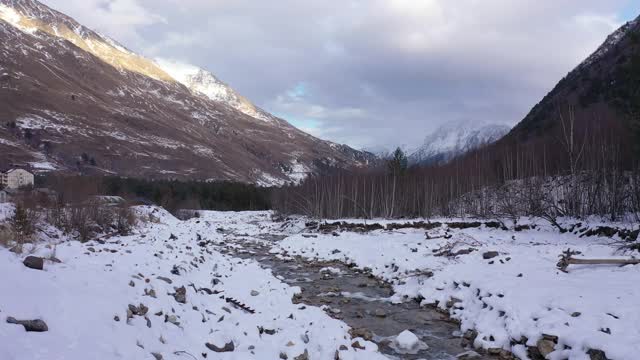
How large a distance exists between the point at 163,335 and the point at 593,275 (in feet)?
37.4

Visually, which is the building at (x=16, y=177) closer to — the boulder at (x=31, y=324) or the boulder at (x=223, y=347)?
the boulder at (x=223, y=347)

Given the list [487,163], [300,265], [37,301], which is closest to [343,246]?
[300,265]

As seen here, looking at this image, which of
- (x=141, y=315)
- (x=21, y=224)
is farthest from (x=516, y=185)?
(x=141, y=315)

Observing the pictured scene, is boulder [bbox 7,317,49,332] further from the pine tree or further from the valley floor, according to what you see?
the pine tree

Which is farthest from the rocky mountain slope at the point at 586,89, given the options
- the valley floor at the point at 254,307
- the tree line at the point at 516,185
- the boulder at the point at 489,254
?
the valley floor at the point at 254,307

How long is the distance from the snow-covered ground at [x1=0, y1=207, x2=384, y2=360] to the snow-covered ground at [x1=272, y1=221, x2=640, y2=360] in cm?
361

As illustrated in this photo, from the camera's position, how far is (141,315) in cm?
873

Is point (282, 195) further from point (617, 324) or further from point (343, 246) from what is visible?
point (617, 324)

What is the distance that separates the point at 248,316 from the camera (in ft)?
38.0

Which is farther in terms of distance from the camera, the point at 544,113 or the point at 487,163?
the point at 544,113

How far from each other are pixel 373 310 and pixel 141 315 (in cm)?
795

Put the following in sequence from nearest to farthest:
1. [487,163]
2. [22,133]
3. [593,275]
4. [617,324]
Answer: [617,324] → [593,275] → [487,163] → [22,133]

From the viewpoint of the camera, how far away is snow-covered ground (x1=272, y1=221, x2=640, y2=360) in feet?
31.7

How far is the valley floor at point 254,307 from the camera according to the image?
718cm
